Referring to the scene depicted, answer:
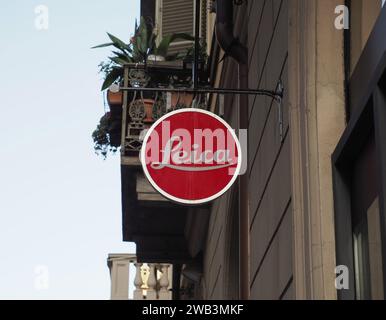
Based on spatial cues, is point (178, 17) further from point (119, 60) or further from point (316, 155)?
point (316, 155)

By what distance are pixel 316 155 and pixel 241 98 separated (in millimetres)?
3374

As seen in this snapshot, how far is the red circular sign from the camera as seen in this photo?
782cm

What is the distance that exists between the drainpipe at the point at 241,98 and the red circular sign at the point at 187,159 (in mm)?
708

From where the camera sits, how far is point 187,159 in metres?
8.03

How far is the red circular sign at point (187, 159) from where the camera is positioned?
7.82 m

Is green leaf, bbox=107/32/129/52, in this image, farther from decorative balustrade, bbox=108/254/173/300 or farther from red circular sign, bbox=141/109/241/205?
decorative balustrade, bbox=108/254/173/300

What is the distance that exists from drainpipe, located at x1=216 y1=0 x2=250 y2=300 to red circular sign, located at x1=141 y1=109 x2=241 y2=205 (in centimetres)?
71

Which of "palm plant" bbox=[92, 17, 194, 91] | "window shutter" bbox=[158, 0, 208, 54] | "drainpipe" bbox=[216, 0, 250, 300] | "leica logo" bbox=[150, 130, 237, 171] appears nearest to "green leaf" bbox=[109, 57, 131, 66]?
"palm plant" bbox=[92, 17, 194, 91]

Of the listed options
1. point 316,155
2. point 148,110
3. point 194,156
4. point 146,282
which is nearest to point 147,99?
point 148,110

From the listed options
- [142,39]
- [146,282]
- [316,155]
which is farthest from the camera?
[146,282]

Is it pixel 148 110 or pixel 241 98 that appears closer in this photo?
pixel 241 98

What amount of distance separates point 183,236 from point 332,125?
33.6 ft
